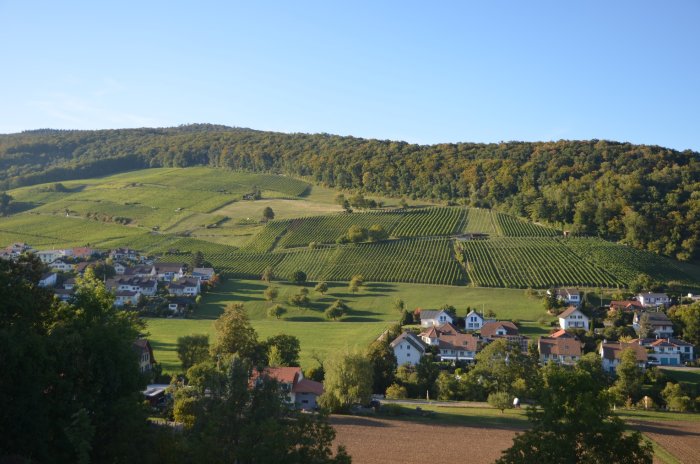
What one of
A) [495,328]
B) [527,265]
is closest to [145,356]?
[495,328]

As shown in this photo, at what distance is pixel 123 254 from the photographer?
268ft

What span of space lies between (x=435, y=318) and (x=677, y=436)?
26.5 meters

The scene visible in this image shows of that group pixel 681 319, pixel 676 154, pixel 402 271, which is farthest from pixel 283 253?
pixel 676 154

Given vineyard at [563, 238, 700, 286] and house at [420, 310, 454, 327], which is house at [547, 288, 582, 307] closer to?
vineyard at [563, 238, 700, 286]

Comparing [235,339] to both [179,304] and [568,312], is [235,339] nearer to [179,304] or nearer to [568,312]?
[179,304]

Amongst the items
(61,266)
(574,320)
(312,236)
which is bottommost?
(574,320)

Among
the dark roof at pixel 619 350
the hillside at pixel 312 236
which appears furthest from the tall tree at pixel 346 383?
the hillside at pixel 312 236

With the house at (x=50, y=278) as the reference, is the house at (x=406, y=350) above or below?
below

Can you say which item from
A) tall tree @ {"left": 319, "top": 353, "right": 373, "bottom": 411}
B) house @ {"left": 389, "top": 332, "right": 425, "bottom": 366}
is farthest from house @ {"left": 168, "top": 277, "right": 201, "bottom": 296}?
tall tree @ {"left": 319, "top": 353, "right": 373, "bottom": 411}

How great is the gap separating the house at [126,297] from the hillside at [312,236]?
10995mm

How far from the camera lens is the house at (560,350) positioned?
157 feet

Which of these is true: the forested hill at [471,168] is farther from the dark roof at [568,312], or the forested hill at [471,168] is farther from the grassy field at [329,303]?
the dark roof at [568,312]

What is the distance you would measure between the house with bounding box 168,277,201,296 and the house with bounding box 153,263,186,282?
464 centimetres

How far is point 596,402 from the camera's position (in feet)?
55.3
